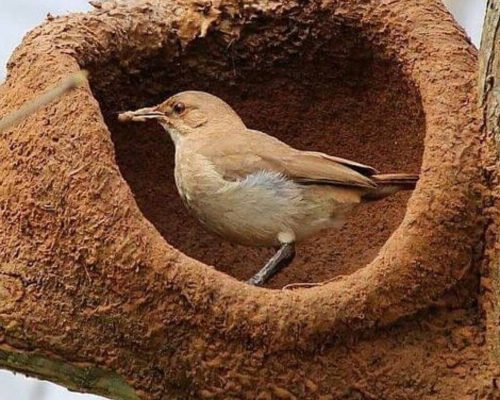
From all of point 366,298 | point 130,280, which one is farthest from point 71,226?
point 366,298

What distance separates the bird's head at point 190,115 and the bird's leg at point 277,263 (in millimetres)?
520

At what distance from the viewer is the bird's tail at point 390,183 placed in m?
4.30

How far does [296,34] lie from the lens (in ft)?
15.6

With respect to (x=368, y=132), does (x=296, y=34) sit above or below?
above

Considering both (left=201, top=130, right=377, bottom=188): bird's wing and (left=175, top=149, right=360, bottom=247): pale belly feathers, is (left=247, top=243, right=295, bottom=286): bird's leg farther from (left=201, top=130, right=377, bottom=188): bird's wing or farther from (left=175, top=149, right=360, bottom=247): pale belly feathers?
(left=201, top=130, right=377, bottom=188): bird's wing

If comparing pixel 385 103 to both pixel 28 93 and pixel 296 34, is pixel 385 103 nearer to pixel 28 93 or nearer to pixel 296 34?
pixel 296 34

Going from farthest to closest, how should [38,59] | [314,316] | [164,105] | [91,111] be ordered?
[164,105] → [38,59] → [91,111] → [314,316]

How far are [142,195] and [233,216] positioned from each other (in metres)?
0.73

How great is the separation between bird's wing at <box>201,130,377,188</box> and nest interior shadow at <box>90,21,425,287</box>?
47 cm

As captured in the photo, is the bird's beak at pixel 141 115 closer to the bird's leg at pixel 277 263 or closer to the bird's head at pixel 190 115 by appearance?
the bird's head at pixel 190 115

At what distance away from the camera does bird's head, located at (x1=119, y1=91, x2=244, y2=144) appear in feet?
14.9

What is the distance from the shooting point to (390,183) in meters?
4.30

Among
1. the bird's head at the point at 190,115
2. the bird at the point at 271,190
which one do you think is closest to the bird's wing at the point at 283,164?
the bird at the point at 271,190

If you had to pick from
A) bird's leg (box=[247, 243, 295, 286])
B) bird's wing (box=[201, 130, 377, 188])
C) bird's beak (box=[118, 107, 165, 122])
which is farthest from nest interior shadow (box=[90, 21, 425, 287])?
bird's wing (box=[201, 130, 377, 188])
